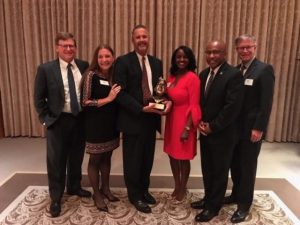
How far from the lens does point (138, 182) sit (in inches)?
105

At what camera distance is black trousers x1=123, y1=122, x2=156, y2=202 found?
2.56 m

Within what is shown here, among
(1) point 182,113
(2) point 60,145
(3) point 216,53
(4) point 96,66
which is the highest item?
(3) point 216,53

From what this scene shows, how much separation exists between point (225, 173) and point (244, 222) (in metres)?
0.46

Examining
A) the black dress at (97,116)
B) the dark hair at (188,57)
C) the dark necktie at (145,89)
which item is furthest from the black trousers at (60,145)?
the dark hair at (188,57)

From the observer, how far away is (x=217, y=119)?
7.57ft

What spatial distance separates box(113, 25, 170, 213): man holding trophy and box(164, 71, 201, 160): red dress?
11cm

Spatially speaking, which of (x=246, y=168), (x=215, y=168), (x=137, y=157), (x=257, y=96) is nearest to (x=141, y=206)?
(x=137, y=157)

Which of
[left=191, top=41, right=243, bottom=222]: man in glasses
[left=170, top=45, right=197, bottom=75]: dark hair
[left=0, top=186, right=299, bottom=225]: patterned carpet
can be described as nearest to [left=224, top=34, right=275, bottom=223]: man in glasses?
[left=191, top=41, right=243, bottom=222]: man in glasses

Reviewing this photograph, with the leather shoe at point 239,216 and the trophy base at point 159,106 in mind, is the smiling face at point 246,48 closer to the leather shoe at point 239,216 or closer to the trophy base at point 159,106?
the trophy base at point 159,106

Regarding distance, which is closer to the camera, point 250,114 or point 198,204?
point 250,114

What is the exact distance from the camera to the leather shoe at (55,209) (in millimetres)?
2508

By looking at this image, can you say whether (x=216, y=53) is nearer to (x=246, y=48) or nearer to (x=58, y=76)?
(x=246, y=48)

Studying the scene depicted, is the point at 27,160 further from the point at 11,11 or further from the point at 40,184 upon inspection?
the point at 11,11

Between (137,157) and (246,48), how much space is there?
1.30 m
